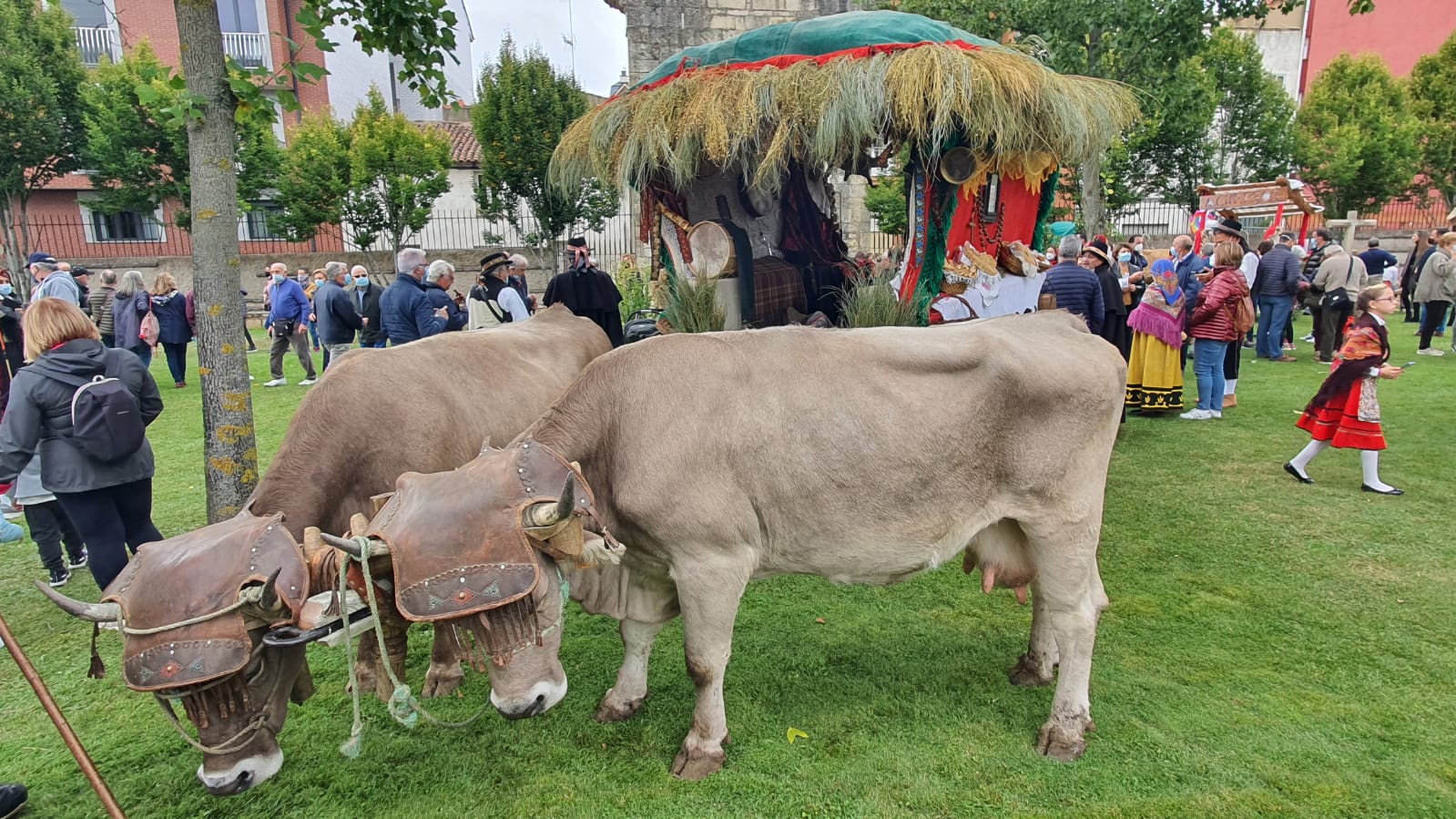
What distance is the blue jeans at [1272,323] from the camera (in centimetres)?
1181

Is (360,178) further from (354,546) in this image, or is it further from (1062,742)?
(1062,742)

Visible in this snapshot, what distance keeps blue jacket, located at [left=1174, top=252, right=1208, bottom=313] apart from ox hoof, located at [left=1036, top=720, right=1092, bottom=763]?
7.05 meters

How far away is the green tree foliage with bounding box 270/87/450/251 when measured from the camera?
20828 mm

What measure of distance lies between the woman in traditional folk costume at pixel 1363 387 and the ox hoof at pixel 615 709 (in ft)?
19.1

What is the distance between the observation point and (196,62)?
160 inches

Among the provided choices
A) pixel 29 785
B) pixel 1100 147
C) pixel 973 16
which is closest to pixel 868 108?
pixel 1100 147

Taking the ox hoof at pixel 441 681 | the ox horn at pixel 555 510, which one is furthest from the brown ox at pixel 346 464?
the ox horn at pixel 555 510

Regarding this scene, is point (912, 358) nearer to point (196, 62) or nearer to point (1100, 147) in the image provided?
point (196, 62)

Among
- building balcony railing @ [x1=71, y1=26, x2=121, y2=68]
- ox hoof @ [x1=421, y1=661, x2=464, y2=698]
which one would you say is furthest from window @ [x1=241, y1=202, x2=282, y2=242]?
ox hoof @ [x1=421, y1=661, x2=464, y2=698]

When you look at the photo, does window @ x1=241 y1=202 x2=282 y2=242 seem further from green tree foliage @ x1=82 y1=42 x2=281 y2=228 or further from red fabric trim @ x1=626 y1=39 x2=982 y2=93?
red fabric trim @ x1=626 y1=39 x2=982 y2=93

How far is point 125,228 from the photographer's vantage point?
23156mm

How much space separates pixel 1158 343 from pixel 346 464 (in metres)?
8.39

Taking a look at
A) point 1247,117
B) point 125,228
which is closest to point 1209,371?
point 1247,117

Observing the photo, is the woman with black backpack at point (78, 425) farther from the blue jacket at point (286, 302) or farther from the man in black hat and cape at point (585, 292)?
the blue jacket at point (286, 302)
